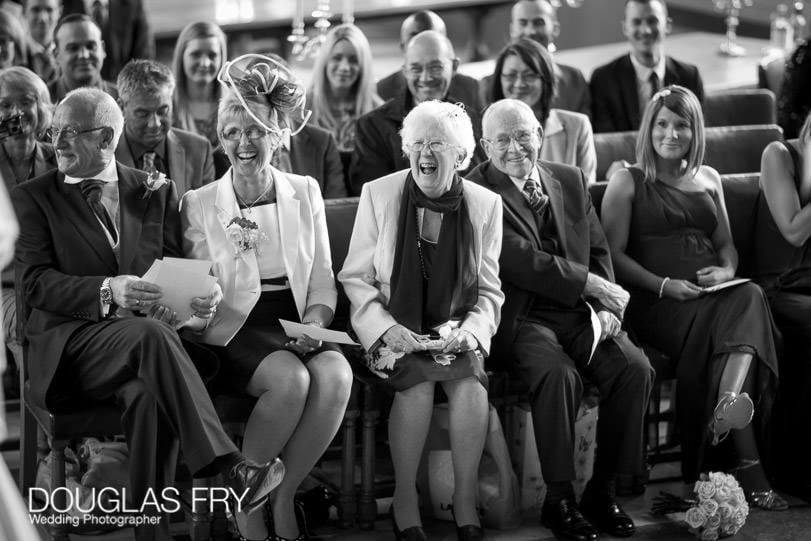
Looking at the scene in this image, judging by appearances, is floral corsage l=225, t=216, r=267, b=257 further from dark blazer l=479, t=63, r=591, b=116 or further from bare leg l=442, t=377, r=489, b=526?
dark blazer l=479, t=63, r=591, b=116

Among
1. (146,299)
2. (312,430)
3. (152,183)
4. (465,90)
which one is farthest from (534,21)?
(146,299)

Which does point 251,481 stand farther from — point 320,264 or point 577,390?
point 577,390

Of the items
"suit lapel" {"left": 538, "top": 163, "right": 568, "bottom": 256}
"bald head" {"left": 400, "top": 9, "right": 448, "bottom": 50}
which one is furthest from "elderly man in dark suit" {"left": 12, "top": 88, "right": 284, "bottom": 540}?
"bald head" {"left": 400, "top": 9, "right": 448, "bottom": 50}

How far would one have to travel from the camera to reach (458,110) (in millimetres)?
4645

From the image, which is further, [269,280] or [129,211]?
[269,280]

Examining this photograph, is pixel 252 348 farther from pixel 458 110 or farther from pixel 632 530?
pixel 632 530

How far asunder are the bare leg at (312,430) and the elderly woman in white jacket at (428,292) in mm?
214

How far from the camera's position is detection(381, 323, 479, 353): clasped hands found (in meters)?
4.46

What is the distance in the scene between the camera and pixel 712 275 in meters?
5.17

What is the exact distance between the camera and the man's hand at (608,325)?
4.80m

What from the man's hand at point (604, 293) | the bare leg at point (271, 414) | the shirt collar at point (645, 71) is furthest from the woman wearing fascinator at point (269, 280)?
the shirt collar at point (645, 71)

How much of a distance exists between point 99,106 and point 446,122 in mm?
1154

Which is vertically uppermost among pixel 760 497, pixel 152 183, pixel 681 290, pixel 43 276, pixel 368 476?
pixel 152 183

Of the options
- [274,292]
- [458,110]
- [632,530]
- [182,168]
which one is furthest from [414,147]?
[632,530]
